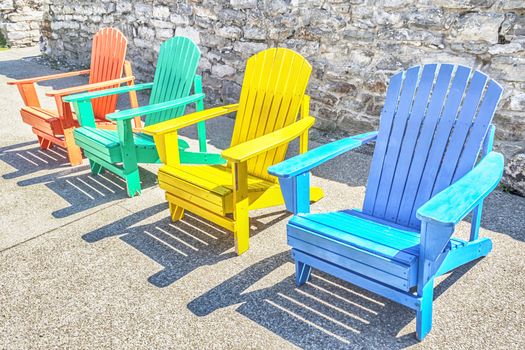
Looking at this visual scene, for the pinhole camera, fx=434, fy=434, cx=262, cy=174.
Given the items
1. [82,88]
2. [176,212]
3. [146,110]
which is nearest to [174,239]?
[176,212]

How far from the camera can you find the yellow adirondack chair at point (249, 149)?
2316 mm

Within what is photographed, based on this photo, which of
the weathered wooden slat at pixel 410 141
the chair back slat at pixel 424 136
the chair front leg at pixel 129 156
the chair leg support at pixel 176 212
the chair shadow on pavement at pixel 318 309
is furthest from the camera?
the chair front leg at pixel 129 156

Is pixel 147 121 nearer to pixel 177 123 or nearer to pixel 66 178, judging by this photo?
pixel 66 178

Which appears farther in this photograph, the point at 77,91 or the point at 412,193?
the point at 77,91

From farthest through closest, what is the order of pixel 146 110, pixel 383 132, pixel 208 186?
1. pixel 146 110
2. pixel 208 186
3. pixel 383 132

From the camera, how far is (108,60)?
12.8 ft

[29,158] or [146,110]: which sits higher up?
[146,110]

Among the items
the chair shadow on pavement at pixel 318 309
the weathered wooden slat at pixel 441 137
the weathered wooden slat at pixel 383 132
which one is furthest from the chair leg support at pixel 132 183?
the weathered wooden slat at pixel 441 137

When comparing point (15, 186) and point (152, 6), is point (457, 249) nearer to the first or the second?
point (15, 186)

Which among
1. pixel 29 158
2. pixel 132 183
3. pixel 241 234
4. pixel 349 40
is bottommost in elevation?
pixel 29 158

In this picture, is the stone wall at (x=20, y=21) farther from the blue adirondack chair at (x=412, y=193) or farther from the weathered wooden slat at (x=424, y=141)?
the weathered wooden slat at (x=424, y=141)

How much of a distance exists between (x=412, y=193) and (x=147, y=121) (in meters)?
2.22

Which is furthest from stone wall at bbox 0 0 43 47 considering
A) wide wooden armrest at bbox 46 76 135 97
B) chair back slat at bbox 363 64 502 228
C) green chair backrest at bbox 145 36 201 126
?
chair back slat at bbox 363 64 502 228

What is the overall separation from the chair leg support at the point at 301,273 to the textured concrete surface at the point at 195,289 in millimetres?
34
